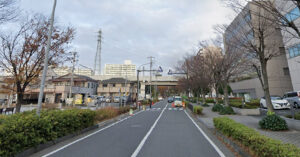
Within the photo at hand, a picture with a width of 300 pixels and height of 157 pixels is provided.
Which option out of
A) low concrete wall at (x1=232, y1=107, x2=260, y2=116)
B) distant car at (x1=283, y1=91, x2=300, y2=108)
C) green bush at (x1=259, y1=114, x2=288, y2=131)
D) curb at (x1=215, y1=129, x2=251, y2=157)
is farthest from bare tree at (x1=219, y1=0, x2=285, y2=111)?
distant car at (x1=283, y1=91, x2=300, y2=108)

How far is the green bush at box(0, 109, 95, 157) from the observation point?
3900mm

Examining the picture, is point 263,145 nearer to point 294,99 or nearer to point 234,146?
point 234,146

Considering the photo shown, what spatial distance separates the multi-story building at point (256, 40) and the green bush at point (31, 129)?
32.6 ft

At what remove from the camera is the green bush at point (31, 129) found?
12.8 feet

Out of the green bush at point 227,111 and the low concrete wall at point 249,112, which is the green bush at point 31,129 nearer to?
the green bush at point 227,111

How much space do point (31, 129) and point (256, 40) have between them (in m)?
13.0

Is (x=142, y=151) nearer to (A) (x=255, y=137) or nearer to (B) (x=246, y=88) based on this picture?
(A) (x=255, y=137)

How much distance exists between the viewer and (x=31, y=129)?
184 inches

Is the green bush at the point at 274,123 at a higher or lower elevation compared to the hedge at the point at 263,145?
lower

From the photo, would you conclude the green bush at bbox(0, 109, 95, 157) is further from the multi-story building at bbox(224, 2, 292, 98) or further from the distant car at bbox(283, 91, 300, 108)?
the distant car at bbox(283, 91, 300, 108)

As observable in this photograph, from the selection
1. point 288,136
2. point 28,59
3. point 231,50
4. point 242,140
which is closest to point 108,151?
point 242,140

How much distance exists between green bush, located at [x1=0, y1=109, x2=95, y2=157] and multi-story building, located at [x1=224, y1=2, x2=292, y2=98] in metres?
9.94

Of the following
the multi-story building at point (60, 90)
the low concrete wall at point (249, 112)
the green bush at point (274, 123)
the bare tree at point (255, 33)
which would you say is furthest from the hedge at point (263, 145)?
the multi-story building at point (60, 90)

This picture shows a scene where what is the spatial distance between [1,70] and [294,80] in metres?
36.3
